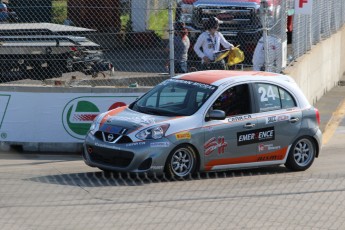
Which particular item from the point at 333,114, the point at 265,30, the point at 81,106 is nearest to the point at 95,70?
the point at 81,106

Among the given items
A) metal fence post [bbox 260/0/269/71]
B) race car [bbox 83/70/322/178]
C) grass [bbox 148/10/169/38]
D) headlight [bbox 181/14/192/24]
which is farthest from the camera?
headlight [bbox 181/14/192/24]

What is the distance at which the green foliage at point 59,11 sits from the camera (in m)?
15.8

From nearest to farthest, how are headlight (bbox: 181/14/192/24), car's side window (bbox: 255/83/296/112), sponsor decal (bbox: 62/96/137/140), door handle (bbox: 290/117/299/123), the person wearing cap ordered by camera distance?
1. car's side window (bbox: 255/83/296/112)
2. door handle (bbox: 290/117/299/123)
3. sponsor decal (bbox: 62/96/137/140)
4. the person wearing cap
5. headlight (bbox: 181/14/192/24)

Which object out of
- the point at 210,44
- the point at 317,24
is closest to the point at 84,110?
the point at 210,44

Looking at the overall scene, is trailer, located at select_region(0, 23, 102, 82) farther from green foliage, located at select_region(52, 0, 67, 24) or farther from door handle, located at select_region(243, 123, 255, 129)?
door handle, located at select_region(243, 123, 255, 129)

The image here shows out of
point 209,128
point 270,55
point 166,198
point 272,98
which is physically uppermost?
point 270,55

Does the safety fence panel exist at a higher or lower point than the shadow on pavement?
higher

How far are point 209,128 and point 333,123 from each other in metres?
6.15

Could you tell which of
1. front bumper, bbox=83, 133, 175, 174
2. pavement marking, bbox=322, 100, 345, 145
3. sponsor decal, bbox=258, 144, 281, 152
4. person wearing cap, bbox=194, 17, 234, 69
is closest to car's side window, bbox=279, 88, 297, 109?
sponsor decal, bbox=258, 144, 281, 152

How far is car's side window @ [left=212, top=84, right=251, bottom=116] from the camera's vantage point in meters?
12.7

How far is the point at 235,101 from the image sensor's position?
42.2 ft

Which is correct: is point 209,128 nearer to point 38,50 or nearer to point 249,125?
point 249,125

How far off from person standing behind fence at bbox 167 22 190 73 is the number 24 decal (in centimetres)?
292

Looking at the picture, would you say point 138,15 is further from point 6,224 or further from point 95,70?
point 6,224
